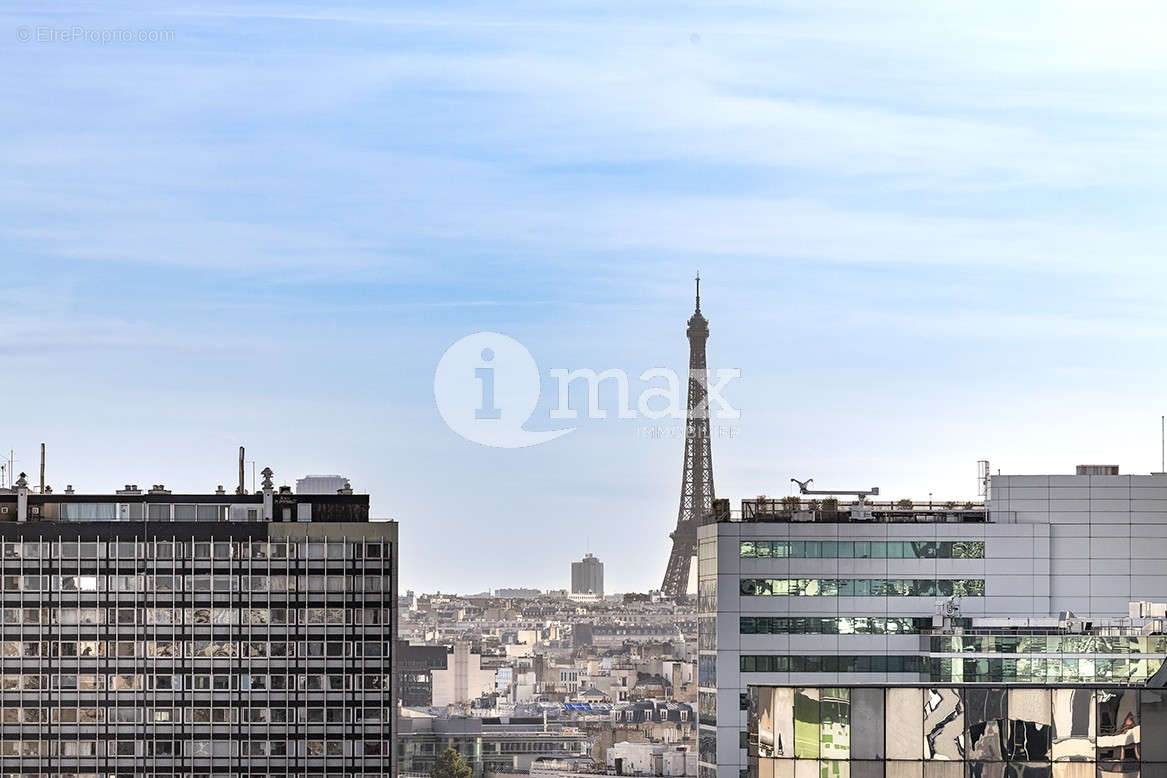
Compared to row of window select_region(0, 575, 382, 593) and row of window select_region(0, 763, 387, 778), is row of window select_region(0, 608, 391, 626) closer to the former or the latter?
row of window select_region(0, 575, 382, 593)

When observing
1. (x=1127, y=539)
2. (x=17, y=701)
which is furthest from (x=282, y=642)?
(x=1127, y=539)

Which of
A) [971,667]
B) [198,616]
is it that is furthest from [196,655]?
[971,667]

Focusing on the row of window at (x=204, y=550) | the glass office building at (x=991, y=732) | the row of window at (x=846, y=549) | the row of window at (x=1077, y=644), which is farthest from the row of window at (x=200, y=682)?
the glass office building at (x=991, y=732)

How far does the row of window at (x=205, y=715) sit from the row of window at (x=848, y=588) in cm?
2463

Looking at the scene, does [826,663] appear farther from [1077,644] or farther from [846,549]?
[1077,644]

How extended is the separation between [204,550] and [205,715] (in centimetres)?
1025

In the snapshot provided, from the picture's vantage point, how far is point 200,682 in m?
139

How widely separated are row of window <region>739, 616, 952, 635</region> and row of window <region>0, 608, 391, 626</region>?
23322 millimetres

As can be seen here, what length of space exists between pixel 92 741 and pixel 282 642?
13.3 m

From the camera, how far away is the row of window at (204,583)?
455ft

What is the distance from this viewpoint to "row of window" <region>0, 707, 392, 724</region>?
138 m

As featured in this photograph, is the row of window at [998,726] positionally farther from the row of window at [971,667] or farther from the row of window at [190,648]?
the row of window at [190,648]

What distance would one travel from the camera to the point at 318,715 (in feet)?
454

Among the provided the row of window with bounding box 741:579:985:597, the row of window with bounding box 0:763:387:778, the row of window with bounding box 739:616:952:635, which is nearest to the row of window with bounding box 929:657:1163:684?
the row of window with bounding box 739:616:952:635
